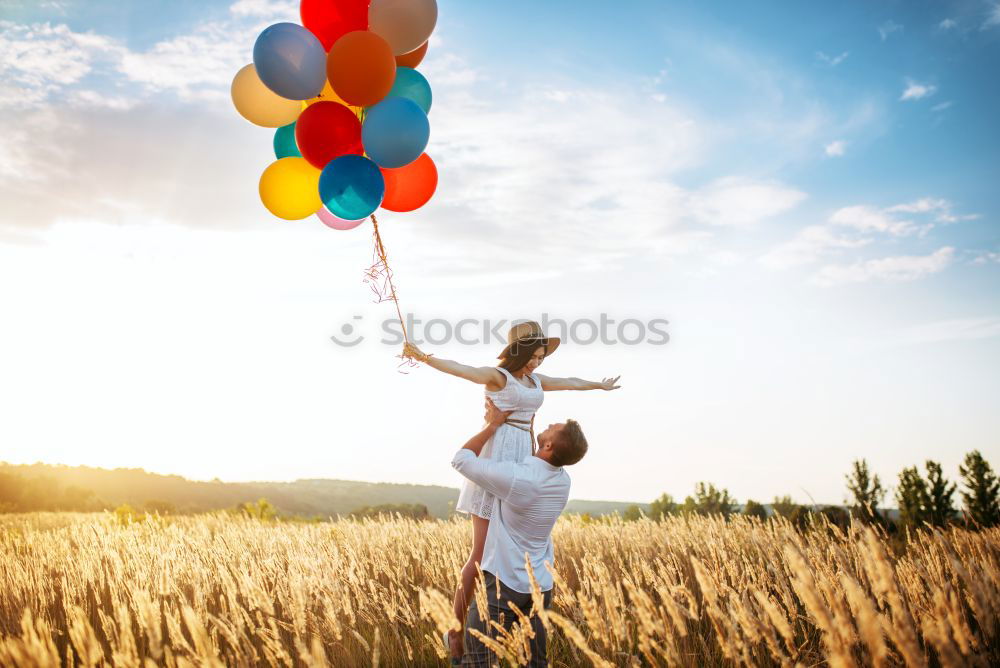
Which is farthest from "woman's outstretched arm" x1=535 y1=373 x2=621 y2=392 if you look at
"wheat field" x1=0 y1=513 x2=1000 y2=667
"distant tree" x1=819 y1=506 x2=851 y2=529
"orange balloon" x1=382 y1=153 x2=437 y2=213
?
"distant tree" x1=819 y1=506 x2=851 y2=529

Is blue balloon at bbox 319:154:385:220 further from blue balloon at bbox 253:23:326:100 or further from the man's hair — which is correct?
the man's hair

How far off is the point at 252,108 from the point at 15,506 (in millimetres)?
19901

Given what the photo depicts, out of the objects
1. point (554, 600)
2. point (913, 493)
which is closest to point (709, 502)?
point (913, 493)

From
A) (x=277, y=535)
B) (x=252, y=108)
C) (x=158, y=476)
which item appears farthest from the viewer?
(x=158, y=476)

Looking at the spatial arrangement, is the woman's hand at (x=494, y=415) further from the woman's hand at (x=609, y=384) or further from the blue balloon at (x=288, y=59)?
the blue balloon at (x=288, y=59)

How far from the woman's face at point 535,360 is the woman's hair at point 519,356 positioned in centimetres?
3

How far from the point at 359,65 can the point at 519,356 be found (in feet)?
6.87

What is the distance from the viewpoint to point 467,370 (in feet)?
11.2

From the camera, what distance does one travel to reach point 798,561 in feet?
5.63

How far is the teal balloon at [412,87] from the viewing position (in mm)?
4371

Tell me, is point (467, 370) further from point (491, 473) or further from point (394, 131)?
point (394, 131)

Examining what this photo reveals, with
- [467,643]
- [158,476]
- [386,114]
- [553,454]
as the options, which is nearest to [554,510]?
[553,454]

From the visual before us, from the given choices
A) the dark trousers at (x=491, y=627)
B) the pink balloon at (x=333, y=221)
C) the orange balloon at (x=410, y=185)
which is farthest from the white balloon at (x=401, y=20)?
the dark trousers at (x=491, y=627)

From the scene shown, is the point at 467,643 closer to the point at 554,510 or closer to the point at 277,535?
the point at 554,510
